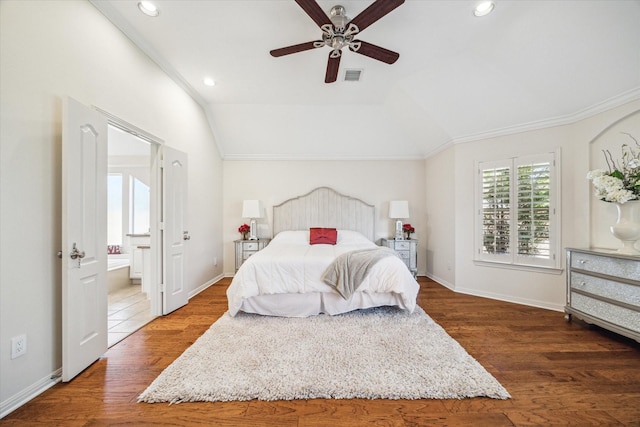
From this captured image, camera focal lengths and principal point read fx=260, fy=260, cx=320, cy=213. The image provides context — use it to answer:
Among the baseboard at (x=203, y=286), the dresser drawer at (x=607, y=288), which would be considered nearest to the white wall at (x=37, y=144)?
the baseboard at (x=203, y=286)

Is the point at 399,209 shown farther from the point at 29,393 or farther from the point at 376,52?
the point at 29,393

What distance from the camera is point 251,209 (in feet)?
15.5

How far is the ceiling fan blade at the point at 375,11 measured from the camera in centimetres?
185

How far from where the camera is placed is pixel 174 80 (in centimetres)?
333

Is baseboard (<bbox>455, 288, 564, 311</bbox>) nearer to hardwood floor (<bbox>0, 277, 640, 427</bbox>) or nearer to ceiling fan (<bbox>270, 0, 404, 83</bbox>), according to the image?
hardwood floor (<bbox>0, 277, 640, 427</bbox>)

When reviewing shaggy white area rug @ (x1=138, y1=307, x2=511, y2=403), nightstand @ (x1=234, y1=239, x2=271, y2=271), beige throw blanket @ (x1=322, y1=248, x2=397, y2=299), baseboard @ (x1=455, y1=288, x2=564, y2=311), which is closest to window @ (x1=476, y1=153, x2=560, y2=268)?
baseboard @ (x1=455, y1=288, x2=564, y2=311)

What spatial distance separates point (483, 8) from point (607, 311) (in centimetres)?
302

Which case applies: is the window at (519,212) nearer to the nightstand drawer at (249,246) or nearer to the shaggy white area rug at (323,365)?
the shaggy white area rug at (323,365)

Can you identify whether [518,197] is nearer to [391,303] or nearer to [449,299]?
[449,299]

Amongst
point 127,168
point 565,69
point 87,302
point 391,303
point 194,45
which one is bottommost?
point 391,303

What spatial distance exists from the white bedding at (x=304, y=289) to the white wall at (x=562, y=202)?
60.6 inches

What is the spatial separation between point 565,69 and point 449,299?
9.73 ft

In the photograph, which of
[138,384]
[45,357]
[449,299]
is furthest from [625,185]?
[45,357]

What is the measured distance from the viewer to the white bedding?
2865mm
